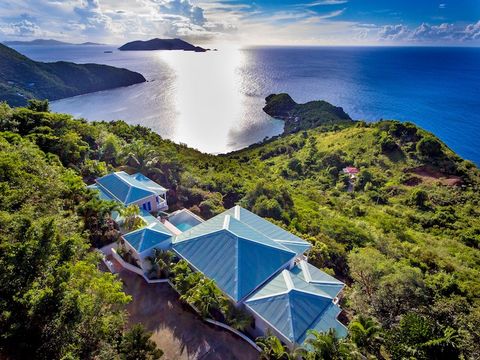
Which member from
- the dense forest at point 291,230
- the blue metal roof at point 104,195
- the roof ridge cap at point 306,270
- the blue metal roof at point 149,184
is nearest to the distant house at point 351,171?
the dense forest at point 291,230

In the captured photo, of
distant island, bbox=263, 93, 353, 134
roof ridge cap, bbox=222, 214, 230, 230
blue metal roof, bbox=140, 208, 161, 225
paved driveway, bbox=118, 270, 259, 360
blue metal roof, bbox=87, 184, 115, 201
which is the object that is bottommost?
distant island, bbox=263, 93, 353, 134

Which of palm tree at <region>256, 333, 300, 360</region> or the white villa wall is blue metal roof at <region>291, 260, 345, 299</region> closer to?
palm tree at <region>256, 333, 300, 360</region>

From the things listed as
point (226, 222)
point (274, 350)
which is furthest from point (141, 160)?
point (274, 350)

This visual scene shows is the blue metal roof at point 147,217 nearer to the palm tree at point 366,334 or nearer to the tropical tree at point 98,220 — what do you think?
the tropical tree at point 98,220

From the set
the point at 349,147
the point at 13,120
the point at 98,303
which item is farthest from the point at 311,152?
the point at 98,303

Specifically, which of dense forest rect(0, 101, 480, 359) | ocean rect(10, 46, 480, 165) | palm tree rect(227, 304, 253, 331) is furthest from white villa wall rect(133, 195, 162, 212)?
ocean rect(10, 46, 480, 165)

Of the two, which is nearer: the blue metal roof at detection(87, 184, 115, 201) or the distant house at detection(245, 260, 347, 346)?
the distant house at detection(245, 260, 347, 346)

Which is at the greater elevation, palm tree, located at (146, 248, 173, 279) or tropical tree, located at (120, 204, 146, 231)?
tropical tree, located at (120, 204, 146, 231)

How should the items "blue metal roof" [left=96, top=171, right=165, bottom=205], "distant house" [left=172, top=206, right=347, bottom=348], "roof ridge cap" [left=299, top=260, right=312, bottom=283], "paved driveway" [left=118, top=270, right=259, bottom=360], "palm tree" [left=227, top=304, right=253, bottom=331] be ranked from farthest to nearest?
"blue metal roof" [left=96, top=171, right=165, bottom=205] < "roof ridge cap" [left=299, top=260, right=312, bottom=283] < "palm tree" [left=227, top=304, right=253, bottom=331] < "distant house" [left=172, top=206, right=347, bottom=348] < "paved driveway" [left=118, top=270, right=259, bottom=360]

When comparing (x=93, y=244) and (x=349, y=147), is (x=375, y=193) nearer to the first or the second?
(x=349, y=147)
